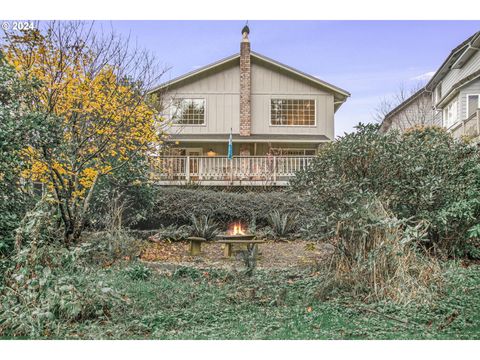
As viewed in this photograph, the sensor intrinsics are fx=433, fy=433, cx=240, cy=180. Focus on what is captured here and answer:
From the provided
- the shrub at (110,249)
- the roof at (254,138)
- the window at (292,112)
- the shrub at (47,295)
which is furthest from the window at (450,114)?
the shrub at (47,295)

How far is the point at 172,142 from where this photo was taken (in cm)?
1277

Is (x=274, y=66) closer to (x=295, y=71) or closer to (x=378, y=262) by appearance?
(x=295, y=71)

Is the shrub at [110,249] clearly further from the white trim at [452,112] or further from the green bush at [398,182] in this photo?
the white trim at [452,112]

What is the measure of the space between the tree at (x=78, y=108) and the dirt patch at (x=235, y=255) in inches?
53.7

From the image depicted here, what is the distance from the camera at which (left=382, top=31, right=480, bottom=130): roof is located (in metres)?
12.0

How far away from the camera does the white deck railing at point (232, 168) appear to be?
10826 millimetres

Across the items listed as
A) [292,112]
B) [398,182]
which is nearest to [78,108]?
[398,182]

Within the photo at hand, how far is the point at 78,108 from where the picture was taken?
6.10 metres

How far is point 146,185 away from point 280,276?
341 centimetres

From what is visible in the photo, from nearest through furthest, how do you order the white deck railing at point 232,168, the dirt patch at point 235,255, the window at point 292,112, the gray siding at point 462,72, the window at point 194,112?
the dirt patch at point 235,255 < the white deck railing at point 232,168 < the gray siding at point 462,72 < the window at point 194,112 < the window at point 292,112

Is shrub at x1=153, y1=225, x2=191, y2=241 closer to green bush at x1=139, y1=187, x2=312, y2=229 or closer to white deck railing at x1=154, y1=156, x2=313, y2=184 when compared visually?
green bush at x1=139, y1=187, x2=312, y2=229

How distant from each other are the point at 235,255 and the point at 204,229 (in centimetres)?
121
